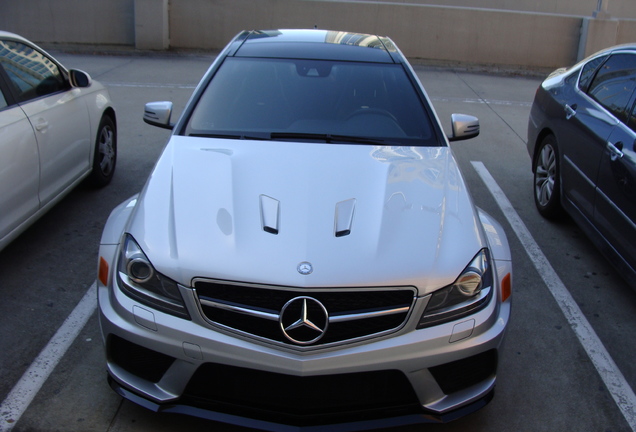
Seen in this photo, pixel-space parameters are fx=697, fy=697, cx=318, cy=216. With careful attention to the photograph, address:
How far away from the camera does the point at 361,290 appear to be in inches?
112

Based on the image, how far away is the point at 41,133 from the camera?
4.93 m

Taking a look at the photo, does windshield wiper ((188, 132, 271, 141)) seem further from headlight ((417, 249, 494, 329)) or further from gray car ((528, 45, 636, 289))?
gray car ((528, 45, 636, 289))

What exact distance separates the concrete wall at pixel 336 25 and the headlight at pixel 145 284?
12473 mm

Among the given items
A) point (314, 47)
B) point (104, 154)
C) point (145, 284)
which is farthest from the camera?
point (104, 154)

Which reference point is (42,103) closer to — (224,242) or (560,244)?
(224,242)

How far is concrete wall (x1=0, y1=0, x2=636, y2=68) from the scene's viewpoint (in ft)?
48.4

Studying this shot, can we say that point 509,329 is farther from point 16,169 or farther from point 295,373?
point 16,169

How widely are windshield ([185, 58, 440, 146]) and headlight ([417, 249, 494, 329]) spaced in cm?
124

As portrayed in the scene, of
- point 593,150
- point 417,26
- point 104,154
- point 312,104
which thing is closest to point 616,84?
point 593,150

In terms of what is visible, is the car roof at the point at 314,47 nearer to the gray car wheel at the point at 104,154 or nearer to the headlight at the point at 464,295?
the gray car wheel at the point at 104,154

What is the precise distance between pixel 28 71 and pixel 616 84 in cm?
445

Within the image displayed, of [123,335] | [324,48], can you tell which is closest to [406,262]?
[123,335]

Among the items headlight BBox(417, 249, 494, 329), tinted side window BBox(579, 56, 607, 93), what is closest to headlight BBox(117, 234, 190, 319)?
headlight BBox(417, 249, 494, 329)

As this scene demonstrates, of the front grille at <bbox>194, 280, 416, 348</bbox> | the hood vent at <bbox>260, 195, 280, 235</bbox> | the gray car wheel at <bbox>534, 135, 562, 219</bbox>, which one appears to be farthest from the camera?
the gray car wheel at <bbox>534, 135, 562, 219</bbox>
